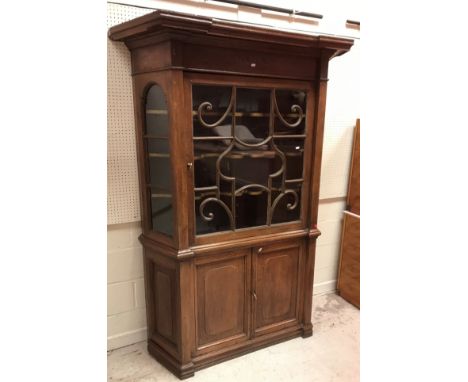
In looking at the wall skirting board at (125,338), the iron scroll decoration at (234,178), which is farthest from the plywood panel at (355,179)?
the wall skirting board at (125,338)

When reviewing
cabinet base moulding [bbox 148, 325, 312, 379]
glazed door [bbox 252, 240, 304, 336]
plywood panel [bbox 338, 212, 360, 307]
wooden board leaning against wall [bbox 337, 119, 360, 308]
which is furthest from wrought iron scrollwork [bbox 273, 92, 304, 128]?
cabinet base moulding [bbox 148, 325, 312, 379]

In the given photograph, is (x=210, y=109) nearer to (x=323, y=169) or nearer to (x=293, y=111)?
(x=293, y=111)

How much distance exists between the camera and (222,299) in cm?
195

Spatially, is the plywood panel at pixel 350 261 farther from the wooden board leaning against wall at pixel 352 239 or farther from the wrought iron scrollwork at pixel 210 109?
the wrought iron scrollwork at pixel 210 109

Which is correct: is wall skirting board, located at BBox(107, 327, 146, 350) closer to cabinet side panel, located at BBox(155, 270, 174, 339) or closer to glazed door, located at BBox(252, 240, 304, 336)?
cabinet side panel, located at BBox(155, 270, 174, 339)

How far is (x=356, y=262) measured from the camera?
8.61ft

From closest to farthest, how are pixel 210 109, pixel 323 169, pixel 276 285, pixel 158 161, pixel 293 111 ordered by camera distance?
pixel 210 109 < pixel 158 161 < pixel 293 111 < pixel 276 285 < pixel 323 169

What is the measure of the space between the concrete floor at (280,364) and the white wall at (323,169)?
0.17m

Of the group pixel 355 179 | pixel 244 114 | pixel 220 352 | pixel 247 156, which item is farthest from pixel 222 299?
pixel 355 179

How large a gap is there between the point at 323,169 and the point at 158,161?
1295 millimetres

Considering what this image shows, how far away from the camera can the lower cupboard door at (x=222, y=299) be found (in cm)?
188
